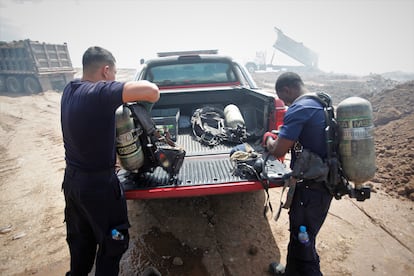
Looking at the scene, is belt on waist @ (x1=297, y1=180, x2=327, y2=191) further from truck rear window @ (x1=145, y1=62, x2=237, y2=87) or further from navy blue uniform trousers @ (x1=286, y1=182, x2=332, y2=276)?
truck rear window @ (x1=145, y1=62, x2=237, y2=87)

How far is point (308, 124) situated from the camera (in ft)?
6.13

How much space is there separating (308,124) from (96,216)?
69.5 inches

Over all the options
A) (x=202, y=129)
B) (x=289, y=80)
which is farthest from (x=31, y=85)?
(x=289, y=80)

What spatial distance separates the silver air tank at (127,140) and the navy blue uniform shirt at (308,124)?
1.27 meters

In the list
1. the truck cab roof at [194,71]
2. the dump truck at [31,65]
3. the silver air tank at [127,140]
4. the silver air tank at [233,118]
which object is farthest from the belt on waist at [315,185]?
the dump truck at [31,65]

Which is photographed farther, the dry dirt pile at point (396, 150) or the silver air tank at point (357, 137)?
the dry dirt pile at point (396, 150)

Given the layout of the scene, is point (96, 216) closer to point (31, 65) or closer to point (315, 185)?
point (315, 185)

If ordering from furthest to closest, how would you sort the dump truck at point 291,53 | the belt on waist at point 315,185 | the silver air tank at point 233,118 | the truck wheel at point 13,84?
the dump truck at point 291,53 → the truck wheel at point 13,84 → the silver air tank at point 233,118 → the belt on waist at point 315,185

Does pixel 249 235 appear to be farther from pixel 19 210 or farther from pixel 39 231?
pixel 19 210

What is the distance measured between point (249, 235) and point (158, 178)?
4.45ft

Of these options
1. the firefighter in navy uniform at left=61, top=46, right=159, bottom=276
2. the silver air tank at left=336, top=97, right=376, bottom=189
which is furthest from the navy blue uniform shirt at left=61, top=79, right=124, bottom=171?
the silver air tank at left=336, top=97, right=376, bottom=189

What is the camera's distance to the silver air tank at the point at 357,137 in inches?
71.9

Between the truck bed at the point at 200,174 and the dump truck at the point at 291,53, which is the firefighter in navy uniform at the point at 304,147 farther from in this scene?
the dump truck at the point at 291,53

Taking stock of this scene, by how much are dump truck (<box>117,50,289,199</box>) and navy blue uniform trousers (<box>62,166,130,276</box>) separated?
12.6 inches
